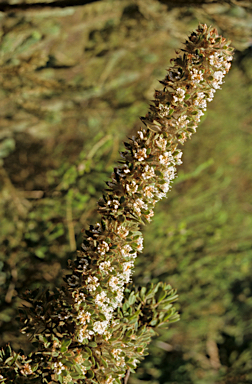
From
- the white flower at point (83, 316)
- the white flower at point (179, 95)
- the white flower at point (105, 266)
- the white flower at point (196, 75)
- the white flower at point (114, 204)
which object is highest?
the white flower at point (196, 75)

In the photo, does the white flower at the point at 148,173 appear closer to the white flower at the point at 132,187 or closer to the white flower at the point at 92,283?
the white flower at the point at 132,187

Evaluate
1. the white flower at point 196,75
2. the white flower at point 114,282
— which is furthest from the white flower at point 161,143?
the white flower at point 114,282

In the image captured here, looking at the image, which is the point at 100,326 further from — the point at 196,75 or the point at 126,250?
the point at 196,75

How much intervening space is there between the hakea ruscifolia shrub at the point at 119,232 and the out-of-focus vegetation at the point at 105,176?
40 centimetres

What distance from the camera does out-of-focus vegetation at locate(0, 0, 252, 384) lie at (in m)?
0.99

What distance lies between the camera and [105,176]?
1079 millimetres

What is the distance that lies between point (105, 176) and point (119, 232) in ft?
2.05

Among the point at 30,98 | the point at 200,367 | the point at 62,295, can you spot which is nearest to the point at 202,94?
the point at 62,295

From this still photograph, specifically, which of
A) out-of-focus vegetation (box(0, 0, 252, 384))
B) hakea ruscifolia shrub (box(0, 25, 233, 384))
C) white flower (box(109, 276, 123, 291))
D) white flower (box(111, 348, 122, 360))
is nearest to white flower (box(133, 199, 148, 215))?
hakea ruscifolia shrub (box(0, 25, 233, 384))

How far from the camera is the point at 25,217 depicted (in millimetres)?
1144

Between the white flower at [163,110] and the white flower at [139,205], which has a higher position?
the white flower at [163,110]

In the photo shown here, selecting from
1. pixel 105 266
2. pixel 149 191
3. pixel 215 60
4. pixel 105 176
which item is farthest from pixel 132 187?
pixel 105 176

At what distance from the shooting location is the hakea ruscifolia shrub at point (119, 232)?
46 cm

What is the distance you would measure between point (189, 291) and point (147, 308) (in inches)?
33.9
